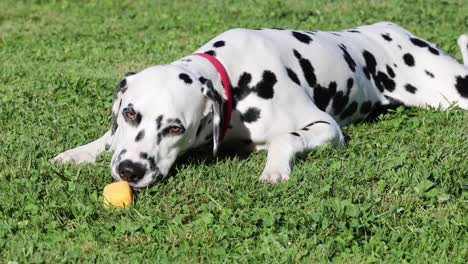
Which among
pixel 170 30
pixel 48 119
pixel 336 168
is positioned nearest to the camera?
pixel 336 168

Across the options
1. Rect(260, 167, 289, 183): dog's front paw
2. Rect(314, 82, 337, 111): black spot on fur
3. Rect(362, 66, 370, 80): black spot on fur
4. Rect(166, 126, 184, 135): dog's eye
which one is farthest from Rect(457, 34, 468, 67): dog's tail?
Rect(166, 126, 184, 135): dog's eye

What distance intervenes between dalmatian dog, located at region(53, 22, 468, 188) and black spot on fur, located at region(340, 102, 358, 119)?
1cm

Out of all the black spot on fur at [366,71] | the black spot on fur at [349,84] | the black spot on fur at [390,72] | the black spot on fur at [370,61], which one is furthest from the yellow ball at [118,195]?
the black spot on fur at [390,72]

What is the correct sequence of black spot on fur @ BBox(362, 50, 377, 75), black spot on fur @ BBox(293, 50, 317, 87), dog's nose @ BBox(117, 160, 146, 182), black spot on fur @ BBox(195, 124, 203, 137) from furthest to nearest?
black spot on fur @ BBox(362, 50, 377, 75)
black spot on fur @ BBox(293, 50, 317, 87)
black spot on fur @ BBox(195, 124, 203, 137)
dog's nose @ BBox(117, 160, 146, 182)

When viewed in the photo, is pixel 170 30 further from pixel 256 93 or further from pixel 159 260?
pixel 159 260

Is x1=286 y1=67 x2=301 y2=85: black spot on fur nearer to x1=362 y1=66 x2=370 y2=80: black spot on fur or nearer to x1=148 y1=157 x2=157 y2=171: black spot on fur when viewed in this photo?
x1=362 y1=66 x2=370 y2=80: black spot on fur

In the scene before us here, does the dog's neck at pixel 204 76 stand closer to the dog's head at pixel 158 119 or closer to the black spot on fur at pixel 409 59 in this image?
the dog's head at pixel 158 119

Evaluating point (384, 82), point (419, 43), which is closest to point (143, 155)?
point (384, 82)

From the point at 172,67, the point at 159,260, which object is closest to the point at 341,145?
the point at 172,67

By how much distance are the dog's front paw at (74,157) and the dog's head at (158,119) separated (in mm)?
380

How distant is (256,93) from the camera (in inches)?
264

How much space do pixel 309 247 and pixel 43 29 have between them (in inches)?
337

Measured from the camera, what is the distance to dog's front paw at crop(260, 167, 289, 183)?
5984 millimetres

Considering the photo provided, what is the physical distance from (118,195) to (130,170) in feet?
0.87
